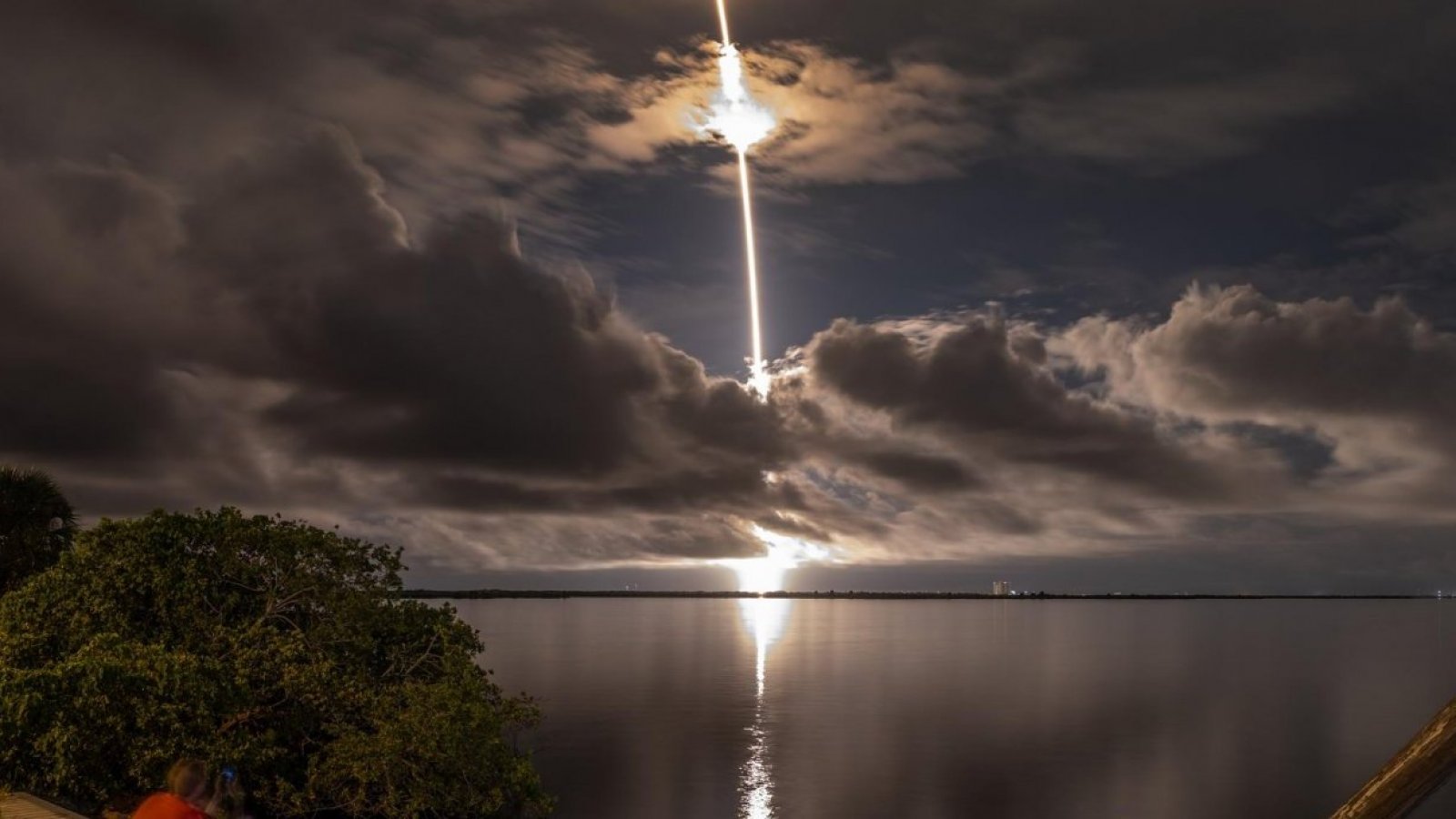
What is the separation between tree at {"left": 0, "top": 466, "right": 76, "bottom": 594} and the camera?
160ft

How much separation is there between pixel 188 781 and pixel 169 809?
1.38 feet

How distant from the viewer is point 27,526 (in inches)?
1956

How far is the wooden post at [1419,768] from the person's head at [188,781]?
14.7 m

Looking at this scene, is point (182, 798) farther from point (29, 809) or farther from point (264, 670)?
point (264, 670)

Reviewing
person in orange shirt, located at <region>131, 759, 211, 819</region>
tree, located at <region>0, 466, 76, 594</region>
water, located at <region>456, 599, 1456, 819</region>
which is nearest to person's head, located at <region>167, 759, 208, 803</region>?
person in orange shirt, located at <region>131, 759, 211, 819</region>

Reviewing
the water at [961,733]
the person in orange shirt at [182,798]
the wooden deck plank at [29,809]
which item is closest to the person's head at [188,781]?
the person in orange shirt at [182,798]

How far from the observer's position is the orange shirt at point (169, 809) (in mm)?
14828

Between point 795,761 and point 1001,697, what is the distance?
39394mm

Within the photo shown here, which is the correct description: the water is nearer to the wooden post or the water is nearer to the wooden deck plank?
the wooden deck plank

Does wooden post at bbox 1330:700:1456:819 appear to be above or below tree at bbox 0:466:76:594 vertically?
below

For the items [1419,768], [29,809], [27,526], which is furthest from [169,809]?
[27,526]

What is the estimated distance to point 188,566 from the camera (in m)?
36.8

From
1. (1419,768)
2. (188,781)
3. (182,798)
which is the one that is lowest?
(182,798)

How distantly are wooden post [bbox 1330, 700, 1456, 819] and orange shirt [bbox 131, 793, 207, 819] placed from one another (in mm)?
14587
